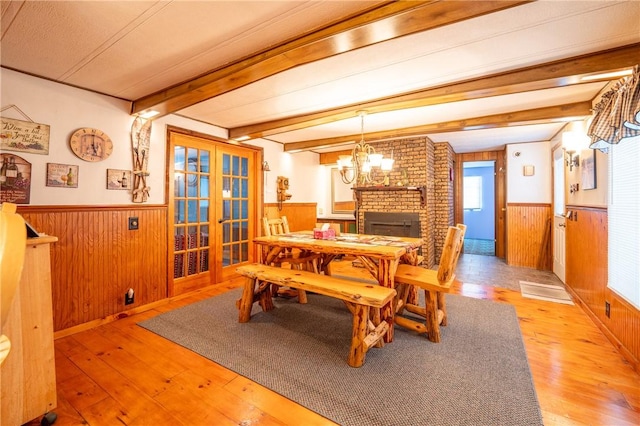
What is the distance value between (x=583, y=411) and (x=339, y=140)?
4.04 metres

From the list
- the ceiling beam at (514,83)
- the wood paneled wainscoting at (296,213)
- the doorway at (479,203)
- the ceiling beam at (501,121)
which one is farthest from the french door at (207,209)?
the doorway at (479,203)

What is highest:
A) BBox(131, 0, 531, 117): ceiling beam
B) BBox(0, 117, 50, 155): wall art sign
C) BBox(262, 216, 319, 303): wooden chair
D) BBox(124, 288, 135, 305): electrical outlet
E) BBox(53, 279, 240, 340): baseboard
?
BBox(131, 0, 531, 117): ceiling beam

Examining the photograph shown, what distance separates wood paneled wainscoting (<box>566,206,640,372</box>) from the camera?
6.60 ft

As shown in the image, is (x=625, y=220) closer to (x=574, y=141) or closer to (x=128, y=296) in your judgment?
(x=574, y=141)

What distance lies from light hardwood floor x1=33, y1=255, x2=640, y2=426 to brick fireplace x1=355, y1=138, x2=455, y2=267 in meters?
2.54

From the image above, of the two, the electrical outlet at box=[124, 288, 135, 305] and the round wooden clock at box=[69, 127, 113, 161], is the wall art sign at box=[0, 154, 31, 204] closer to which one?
the round wooden clock at box=[69, 127, 113, 161]

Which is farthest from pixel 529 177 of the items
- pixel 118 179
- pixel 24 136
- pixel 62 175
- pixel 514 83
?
pixel 24 136

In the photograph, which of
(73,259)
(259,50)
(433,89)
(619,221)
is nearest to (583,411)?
(619,221)

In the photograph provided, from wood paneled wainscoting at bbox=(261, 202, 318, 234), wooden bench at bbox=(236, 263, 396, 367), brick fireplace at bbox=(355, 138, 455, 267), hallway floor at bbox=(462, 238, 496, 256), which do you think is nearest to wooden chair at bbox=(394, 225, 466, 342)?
wooden bench at bbox=(236, 263, 396, 367)

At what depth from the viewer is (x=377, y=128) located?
4035 millimetres

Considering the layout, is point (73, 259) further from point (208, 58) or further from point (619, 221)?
point (619, 221)

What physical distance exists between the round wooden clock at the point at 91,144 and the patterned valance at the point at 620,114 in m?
4.21

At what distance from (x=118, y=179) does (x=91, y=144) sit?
0.39 metres

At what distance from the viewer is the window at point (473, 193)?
328 inches
